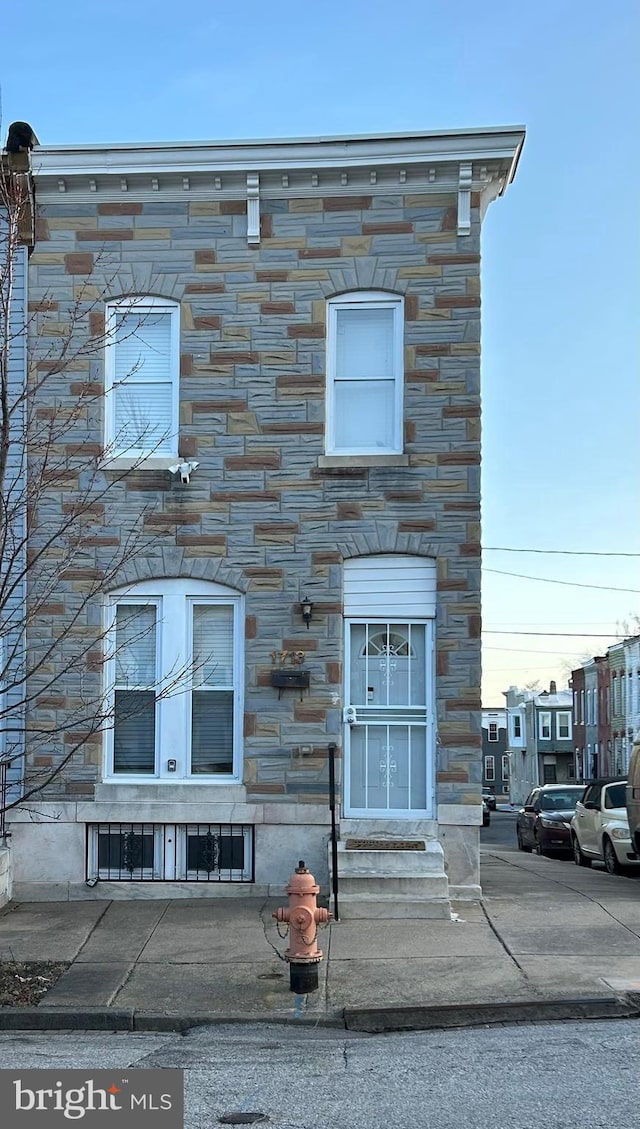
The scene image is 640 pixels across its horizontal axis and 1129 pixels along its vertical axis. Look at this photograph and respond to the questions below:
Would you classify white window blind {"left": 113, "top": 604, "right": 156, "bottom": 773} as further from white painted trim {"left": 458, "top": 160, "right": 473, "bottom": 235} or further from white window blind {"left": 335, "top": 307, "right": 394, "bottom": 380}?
white painted trim {"left": 458, "top": 160, "right": 473, "bottom": 235}

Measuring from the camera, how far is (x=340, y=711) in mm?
12211

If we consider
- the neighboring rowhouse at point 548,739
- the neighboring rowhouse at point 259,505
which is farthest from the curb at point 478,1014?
the neighboring rowhouse at point 548,739

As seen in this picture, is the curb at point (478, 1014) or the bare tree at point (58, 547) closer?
the curb at point (478, 1014)

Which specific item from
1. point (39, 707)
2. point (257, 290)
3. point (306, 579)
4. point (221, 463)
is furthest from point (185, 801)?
point (257, 290)

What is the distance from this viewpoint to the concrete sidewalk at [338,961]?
821 cm

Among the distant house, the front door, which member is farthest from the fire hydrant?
the distant house

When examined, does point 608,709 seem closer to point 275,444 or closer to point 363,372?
point 363,372

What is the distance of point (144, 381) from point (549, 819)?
591 inches

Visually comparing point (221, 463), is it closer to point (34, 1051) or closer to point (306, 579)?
point (306, 579)

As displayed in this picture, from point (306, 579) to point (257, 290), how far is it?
122 inches

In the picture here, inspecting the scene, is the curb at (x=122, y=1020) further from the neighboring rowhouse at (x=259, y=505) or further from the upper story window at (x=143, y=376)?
the upper story window at (x=143, y=376)

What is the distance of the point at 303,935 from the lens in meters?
8.48

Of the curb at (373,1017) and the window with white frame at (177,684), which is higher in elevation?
the window with white frame at (177,684)

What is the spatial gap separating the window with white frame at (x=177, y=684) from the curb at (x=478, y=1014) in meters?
4.46
